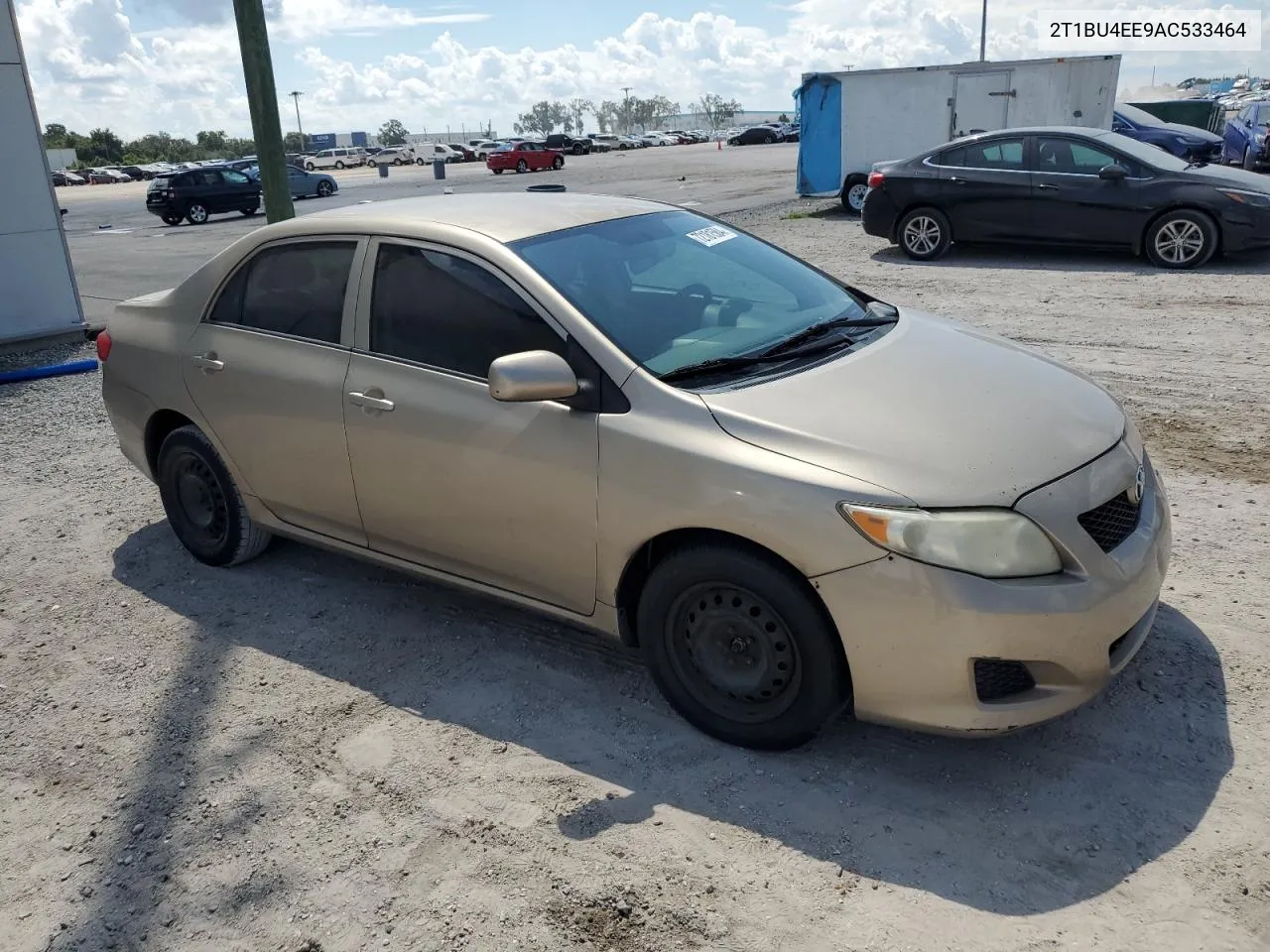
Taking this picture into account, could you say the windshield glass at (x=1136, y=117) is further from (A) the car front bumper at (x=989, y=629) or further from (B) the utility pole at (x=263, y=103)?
(A) the car front bumper at (x=989, y=629)

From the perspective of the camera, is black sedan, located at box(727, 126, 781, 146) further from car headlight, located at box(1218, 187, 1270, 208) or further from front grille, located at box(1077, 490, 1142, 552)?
front grille, located at box(1077, 490, 1142, 552)

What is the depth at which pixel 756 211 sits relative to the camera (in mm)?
19984

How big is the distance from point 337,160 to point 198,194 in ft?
145

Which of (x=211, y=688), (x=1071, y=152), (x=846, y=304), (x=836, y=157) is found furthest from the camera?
(x=836, y=157)

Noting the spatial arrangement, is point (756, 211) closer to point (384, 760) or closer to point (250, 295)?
point (250, 295)

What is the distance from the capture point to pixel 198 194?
1103 inches

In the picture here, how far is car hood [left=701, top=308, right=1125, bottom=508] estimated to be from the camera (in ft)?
9.89

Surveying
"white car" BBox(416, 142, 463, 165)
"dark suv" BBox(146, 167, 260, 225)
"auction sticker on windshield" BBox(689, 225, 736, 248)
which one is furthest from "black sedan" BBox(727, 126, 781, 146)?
"auction sticker on windshield" BBox(689, 225, 736, 248)

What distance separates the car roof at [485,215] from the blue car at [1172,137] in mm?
18779

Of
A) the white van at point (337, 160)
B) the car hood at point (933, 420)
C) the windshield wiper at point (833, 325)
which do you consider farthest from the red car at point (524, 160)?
the car hood at point (933, 420)

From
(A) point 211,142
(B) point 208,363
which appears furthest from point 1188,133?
(A) point 211,142

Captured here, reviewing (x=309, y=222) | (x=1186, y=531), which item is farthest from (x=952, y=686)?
(x=309, y=222)

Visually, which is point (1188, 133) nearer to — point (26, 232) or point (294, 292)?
point (26, 232)

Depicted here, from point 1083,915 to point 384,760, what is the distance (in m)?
2.12
